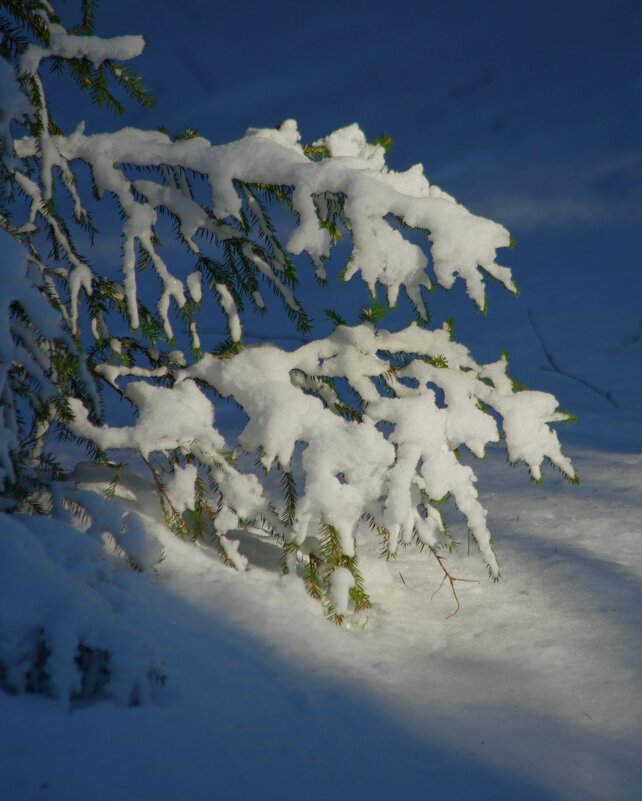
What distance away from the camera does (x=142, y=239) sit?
98.7 inches

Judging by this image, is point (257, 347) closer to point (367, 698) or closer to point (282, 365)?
point (282, 365)

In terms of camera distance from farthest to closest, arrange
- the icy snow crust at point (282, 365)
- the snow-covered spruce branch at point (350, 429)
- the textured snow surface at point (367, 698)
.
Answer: the snow-covered spruce branch at point (350, 429), the icy snow crust at point (282, 365), the textured snow surface at point (367, 698)

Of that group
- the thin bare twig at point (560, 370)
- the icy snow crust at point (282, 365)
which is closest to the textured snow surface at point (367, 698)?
the icy snow crust at point (282, 365)

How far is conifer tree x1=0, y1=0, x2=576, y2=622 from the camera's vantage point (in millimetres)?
2064

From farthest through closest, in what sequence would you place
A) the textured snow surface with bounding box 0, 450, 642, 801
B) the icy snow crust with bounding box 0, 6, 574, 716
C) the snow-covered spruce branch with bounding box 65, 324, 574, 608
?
the snow-covered spruce branch with bounding box 65, 324, 574, 608, the icy snow crust with bounding box 0, 6, 574, 716, the textured snow surface with bounding box 0, 450, 642, 801

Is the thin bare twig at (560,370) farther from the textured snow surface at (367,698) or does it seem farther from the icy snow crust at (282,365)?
the icy snow crust at (282,365)

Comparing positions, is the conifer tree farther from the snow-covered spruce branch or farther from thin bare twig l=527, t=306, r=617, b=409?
thin bare twig l=527, t=306, r=617, b=409

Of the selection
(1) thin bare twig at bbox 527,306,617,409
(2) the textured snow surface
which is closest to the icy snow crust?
(2) the textured snow surface

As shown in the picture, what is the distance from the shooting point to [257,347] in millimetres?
2537

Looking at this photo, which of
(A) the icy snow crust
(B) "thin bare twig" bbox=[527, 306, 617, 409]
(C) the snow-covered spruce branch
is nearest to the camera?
(A) the icy snow crust

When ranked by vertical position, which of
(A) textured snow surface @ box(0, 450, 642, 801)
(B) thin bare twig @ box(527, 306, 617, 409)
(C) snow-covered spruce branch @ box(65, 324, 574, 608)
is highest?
(B) thin bare twig @ box(527, 306, 617, 409)

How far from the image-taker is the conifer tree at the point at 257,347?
2064 millimetres

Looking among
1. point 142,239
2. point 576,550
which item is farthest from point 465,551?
point 142,239

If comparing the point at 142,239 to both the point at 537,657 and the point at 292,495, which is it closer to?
the point at 292,495
